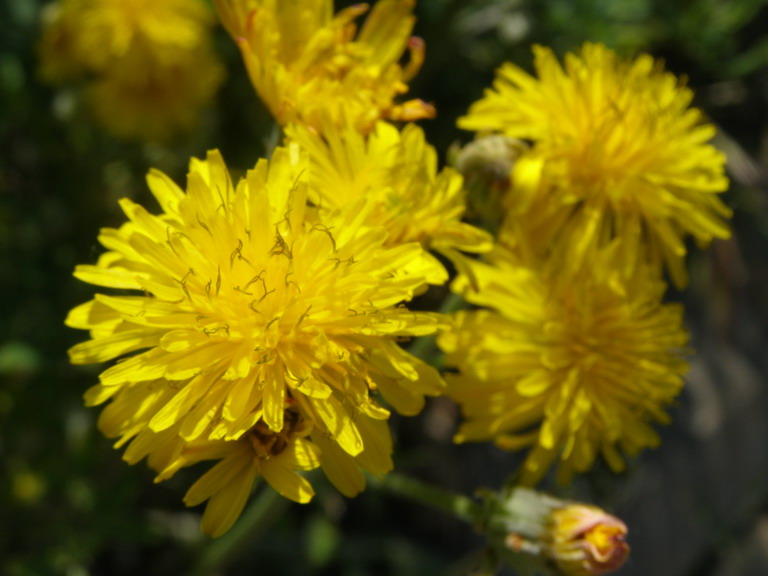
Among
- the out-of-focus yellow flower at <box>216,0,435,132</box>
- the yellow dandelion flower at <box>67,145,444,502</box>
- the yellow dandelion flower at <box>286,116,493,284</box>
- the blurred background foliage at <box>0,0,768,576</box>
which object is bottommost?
the blurred background foliage at <box>0,0,768,576</box>

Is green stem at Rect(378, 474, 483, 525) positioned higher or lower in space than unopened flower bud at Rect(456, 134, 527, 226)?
lower

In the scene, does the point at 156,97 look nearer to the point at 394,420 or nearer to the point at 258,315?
the point at 394,420

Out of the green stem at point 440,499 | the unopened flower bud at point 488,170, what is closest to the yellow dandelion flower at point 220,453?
the green stem at point 440,499

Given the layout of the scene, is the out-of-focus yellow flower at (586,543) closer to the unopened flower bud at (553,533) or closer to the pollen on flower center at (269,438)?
the unopened flower bud at (553,533)

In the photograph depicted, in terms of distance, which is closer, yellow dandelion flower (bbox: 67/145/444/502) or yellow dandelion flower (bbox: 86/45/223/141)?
yellow dandelion flower (bbox: 67/145/444/502)

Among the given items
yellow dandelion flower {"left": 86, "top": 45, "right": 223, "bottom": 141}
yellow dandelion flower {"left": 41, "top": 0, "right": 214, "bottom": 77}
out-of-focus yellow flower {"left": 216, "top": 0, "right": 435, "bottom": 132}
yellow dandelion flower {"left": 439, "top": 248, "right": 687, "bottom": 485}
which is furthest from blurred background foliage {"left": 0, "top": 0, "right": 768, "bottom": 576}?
yellow dandelion flower {"left": 439, "top": 248, "right": 687, "bottom": 485}

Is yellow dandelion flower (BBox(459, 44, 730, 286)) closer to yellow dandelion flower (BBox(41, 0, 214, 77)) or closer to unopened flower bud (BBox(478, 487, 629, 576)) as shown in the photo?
unopened flower bud (BBox(478, 487, 629, 576))
